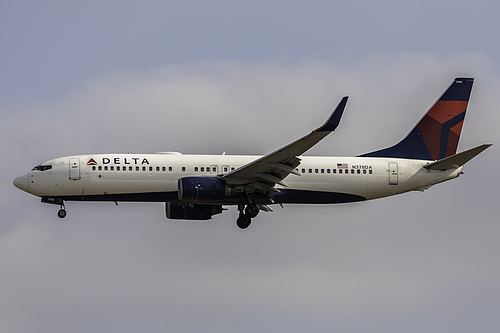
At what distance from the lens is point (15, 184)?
189ft

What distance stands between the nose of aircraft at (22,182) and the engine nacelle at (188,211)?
8.48m

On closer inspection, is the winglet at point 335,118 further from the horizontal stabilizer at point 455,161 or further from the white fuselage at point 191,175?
the horizontal stabilizer at point 455,161

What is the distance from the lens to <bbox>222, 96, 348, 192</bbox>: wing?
5296cm

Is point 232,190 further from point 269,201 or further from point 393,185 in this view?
point 393,185

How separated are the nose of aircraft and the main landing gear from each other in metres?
11.9

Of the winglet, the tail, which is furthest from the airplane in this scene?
the winglet

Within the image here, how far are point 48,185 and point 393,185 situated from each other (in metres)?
19.4

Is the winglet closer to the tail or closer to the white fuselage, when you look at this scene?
the white fuselage

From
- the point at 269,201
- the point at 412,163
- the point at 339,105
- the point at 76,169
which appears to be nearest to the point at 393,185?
the point at 412,163

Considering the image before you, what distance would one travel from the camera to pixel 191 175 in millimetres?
57438

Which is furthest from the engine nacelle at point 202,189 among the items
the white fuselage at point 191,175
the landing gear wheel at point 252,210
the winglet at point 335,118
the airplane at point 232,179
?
the winglet at point 335,118

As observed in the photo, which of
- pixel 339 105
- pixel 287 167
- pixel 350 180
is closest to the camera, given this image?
pixel 339 105

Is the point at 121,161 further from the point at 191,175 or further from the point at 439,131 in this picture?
the point at 439,131

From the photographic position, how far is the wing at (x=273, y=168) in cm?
5296
